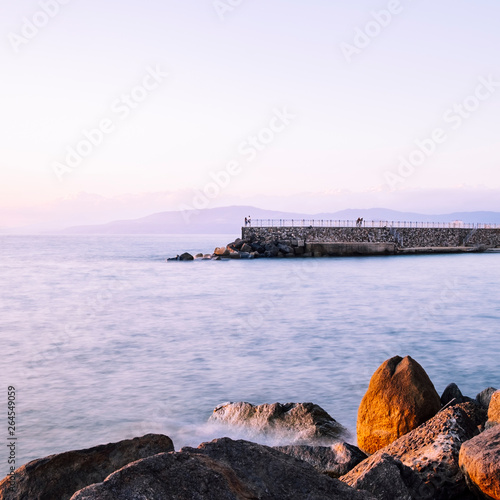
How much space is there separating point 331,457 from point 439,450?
1.02 metres

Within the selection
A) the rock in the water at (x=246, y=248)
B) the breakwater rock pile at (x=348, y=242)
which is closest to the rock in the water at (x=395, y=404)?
the breakwater rock pile at (x=348, y=242)

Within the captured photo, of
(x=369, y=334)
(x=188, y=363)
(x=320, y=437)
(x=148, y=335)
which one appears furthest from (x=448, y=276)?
(x=320, y=437)

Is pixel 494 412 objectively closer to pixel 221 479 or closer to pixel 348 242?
pixel 221 479

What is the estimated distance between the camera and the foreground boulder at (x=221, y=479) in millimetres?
2604

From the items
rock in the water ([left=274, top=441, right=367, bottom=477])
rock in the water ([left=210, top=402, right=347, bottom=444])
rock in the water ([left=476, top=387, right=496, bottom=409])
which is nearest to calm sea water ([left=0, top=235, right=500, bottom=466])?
rock in the water ([left=210, top=402, right=347, bottom=444])

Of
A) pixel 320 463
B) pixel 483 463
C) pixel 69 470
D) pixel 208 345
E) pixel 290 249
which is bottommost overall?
pixel 208 345

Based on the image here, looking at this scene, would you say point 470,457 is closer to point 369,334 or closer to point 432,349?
point 432,349

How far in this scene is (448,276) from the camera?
3441 centimetres

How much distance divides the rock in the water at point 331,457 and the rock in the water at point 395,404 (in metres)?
0.55

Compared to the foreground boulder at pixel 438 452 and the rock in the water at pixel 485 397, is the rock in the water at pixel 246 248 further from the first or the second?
the foreground boulder at pixel 438 452

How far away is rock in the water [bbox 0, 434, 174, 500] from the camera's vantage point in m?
3.73

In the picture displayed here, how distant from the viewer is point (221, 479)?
2.70 metres

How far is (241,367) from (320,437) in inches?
208

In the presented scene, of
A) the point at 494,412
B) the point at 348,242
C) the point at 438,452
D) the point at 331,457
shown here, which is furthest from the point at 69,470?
the point at 348,242
